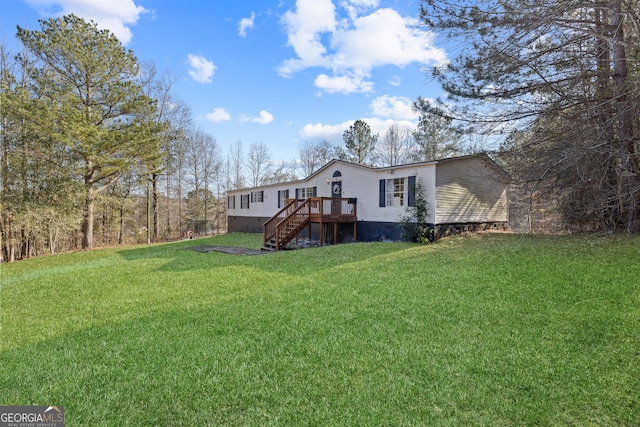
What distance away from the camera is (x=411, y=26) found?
774 centimetres

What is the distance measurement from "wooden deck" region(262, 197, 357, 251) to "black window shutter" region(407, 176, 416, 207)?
8.54 ft

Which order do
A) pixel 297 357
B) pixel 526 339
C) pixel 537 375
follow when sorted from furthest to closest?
pixel 526 339, pixel 297 357, pixel 537 375

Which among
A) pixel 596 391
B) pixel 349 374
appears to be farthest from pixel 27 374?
pixel 596 391

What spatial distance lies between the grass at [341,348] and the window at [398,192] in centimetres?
522

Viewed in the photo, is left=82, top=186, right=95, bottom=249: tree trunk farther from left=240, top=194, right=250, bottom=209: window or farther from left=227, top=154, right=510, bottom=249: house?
left=240, top=194, right=250, bottom=209: window

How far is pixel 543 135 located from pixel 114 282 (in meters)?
11.0

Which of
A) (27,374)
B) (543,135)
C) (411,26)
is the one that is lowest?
(27,374)

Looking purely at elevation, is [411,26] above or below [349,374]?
above

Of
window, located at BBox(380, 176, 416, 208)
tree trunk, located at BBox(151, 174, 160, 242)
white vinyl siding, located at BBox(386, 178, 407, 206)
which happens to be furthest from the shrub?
tree trunk, located at BBox(151, 174, 160, 242)

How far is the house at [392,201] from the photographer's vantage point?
11094 millimetres

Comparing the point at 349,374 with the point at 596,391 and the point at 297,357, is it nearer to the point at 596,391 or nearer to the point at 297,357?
the point at 297,357

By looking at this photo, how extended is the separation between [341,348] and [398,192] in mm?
9299

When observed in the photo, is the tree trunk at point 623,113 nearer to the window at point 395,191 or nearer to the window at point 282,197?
the window at point 395,191

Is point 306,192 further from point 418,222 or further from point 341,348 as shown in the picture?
point 341,348
